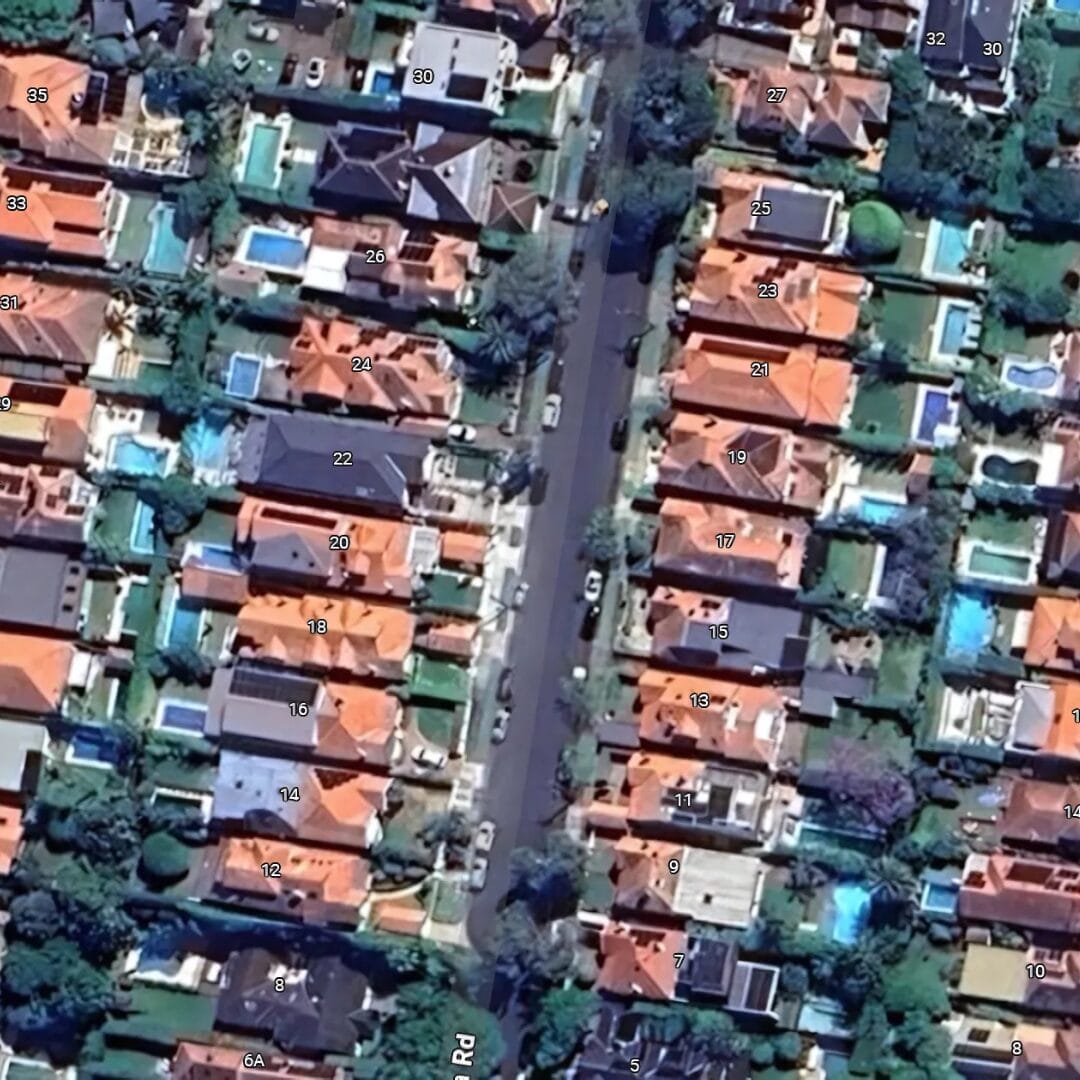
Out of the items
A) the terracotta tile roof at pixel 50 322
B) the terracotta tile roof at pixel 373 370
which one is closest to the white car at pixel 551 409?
the terracotta tile roof at pixel 373 370

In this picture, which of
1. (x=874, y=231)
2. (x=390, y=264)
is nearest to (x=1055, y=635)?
(x=874, y=231)

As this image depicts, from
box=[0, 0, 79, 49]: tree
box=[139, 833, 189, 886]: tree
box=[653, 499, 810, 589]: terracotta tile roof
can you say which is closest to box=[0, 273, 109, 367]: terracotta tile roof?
box=[0, 0, 79, 49]: tree

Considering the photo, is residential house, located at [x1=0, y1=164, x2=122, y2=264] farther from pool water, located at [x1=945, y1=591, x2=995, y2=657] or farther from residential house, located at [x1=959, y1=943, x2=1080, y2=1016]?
residential house, located at [x1=959, y1=943, x2=1080, y2=1016]

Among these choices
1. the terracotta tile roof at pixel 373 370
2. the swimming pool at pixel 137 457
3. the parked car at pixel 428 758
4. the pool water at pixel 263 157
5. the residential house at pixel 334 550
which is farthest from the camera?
the pool water at pixel 263 157

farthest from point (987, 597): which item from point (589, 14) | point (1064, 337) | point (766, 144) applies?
point (589, 14)

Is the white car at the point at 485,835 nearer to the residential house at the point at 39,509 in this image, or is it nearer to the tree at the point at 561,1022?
the tree at the point at 561,1022

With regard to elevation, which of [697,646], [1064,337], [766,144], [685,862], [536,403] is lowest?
[685,862]

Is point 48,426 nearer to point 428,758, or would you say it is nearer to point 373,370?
point 373,370

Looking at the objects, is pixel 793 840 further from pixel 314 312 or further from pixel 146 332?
pixel 146 332
